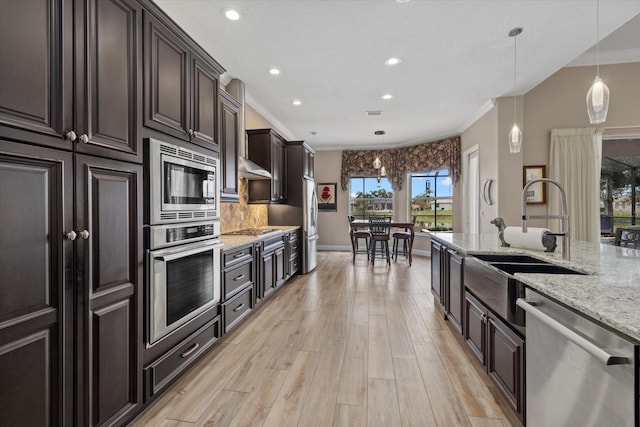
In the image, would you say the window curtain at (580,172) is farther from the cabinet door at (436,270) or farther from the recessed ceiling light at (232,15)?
the recessed ceiling light at (232,15)

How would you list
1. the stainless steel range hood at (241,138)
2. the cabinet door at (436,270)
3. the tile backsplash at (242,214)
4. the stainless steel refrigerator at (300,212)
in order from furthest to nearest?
the stainless steel refrigerator at (300,212), the tile backsplash at (242,214), the stainless steel range hood at (241,138), the cabinet door at (436,270)

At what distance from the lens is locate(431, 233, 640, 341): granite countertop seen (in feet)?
2.64

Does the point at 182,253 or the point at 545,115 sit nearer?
the point at 182,253

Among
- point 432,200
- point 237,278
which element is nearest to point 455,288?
point 237,278

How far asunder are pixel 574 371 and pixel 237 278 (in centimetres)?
245

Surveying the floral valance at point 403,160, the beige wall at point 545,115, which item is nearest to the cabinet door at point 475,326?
the beige wall at point 545,115

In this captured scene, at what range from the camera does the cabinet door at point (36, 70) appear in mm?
1008

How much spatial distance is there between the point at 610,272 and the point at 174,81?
8.53ft

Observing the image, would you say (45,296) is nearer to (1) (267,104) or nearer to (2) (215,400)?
(2) (215,400)

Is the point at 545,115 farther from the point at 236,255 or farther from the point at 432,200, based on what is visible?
the point at 236,255

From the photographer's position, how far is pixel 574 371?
960 mm

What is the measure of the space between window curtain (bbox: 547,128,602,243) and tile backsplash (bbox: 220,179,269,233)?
14.5 ft

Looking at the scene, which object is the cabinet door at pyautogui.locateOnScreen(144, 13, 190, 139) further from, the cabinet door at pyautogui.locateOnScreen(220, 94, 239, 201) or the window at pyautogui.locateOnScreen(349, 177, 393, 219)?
the window at pyautogui.locateOnScreen(349, 177, 393, 219)

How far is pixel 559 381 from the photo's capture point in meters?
1.05
